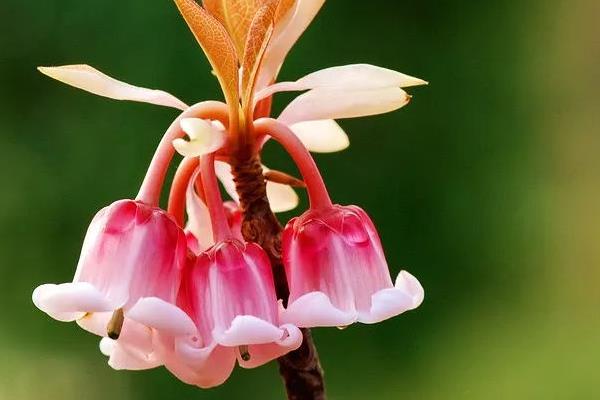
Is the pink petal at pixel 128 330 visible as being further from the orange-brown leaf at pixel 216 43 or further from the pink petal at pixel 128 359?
the orange-brown leaf at pixel 216 43

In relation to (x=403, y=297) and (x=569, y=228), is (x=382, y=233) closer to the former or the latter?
(x=569, y=228)

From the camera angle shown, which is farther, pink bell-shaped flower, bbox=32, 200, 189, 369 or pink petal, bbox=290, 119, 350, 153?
pink petal, bbox=290, 119, 350, 153

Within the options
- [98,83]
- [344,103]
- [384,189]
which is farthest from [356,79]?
[384,189]

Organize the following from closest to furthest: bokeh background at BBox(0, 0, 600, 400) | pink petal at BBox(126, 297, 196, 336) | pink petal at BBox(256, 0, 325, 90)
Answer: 1. pink petal at BBox(126, 297, 196, 336)
2. pink petal at BBox(256, 0, 325, 90)
3. bokeh background at BBox(0, 0, 600, 400)

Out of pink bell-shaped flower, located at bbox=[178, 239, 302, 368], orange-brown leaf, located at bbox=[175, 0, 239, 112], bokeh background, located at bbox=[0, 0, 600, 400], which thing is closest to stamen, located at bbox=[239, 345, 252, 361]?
pink bell-shaped flower, located at bbox=[178, 239, 302, 368]

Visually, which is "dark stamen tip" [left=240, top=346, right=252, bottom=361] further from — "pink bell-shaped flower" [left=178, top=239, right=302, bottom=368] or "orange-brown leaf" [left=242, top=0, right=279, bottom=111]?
"orange-brown leaf" [left=242, top=0, right=279, bottom=111]

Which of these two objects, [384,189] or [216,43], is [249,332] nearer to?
[216,43]

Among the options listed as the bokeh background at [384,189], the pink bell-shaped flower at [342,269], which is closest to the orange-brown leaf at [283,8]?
the pink bell-shaped flower at [342,269]
